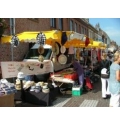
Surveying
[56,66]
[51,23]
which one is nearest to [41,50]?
[56,66]

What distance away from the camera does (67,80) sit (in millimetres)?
9102

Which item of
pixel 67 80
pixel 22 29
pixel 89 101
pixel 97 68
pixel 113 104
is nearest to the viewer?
pixel 113 104

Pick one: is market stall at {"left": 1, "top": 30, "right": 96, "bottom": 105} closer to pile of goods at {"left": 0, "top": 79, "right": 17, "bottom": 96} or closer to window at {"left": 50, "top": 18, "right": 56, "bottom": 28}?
pile of goods at {"left": 0, "top": 79, "right": 17, "bottom": 96}

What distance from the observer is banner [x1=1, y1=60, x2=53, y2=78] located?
959 cm

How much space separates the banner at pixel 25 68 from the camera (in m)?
9.59

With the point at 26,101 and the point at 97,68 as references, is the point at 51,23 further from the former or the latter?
the point at 26,101

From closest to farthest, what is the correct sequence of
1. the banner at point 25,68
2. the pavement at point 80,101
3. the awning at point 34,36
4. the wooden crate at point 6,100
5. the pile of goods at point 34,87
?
the wooden crate at point 6,100 → the pavement at point 80,101 → the pile of goods at point 34,87 → the awning at point 34,36 → the banner at point 25,68

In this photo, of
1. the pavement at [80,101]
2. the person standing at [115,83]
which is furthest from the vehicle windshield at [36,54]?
the person standing at [115,83]

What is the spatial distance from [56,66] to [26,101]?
15.2 feet

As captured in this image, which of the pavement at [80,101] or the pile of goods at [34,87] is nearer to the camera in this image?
the pavement at [80,101]

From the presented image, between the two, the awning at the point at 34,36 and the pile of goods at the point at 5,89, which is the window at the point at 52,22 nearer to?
the awning at the point at 34,36

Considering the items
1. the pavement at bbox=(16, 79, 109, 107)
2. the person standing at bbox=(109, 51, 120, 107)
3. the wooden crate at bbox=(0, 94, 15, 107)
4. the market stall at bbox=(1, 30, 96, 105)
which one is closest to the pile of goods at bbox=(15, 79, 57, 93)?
the market stall at bbox=(1, 30, 96, 105)

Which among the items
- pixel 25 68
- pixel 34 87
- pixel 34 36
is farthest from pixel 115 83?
pixel 25 68

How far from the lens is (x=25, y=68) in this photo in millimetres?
10383
